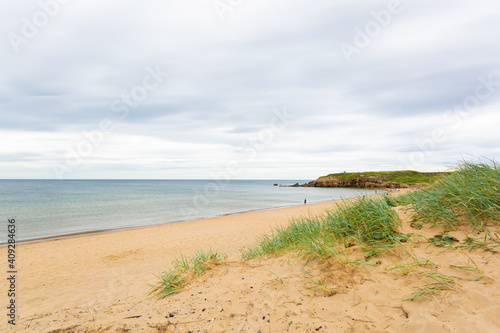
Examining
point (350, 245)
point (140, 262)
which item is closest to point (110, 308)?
point (350, 245)

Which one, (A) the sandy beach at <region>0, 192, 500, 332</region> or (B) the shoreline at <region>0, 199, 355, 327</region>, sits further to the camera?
(B) the shoreline at <region>0, 199, 355, 327</region>

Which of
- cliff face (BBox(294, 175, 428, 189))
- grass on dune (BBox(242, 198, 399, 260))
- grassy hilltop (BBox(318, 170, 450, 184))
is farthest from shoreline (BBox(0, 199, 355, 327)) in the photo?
grassy hilltop (BBox(318, 170, 450, 184))

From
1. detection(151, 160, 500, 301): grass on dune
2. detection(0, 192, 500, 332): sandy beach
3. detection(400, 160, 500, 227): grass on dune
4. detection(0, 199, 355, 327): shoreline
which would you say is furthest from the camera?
detection(0, 199, 355, 327): shoreline

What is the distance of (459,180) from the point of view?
5.16 metres

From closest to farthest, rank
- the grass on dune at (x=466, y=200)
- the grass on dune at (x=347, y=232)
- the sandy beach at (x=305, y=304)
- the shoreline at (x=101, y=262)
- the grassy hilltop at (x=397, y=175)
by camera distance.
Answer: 1. the sandy beach at (x=305, y=304)
2. the grass on dune at (x=466, y=200)
3. the grass on dune at (x=347, y=232)
4. the shoreline at (x=101, y=262)
5. the grassy hilltop at (x=397, y=175)

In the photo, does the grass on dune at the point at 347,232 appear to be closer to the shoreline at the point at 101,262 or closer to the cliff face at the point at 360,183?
the shoreline at the point at 101,262

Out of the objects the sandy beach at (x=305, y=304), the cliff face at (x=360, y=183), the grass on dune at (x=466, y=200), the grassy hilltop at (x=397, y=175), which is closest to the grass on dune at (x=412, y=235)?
the grass on dune at (x=466, y=200)

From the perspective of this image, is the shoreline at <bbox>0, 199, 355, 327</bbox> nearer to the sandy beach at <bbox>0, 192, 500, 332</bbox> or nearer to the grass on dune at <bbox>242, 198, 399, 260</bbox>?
the sandy beach at <bbox>0, 192, 500, 332</bbox>

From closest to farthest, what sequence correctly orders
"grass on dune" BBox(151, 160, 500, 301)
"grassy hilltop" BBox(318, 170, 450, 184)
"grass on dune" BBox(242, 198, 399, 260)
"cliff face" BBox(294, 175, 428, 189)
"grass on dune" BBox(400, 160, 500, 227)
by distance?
1. "grass on dune" BBox(151, 160, 500, 301)
2. "grass on dune" BBox(400, 160, 500, 227)
3. "grass on dune" BBox(242, 198, 399, 260)
4. "grassy hilltop" BBox(318, 170, 450, 184)
5. "cliff face" BBox(294, 175, 428, 189)

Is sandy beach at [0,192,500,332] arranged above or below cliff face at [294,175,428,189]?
below

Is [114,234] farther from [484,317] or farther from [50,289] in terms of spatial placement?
[484,317]

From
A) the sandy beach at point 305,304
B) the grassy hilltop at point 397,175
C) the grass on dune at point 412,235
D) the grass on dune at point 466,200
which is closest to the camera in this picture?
the sandy beach at point 305,304

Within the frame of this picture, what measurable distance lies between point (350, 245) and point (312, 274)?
3.68ft

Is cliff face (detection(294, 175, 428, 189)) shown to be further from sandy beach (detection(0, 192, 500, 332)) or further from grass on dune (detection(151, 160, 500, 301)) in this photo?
sandy beach (detection(0, 192, 500, 332))
